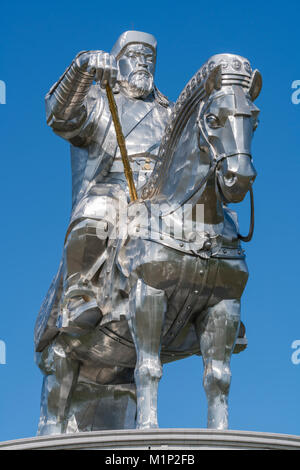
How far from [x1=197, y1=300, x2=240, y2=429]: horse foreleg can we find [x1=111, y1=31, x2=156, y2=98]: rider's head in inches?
118

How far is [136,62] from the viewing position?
14195mm

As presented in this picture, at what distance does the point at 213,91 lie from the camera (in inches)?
465

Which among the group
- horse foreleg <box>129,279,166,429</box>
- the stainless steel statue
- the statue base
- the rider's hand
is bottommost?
the statue base

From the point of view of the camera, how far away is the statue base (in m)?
10.5

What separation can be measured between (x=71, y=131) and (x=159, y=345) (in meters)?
2.77

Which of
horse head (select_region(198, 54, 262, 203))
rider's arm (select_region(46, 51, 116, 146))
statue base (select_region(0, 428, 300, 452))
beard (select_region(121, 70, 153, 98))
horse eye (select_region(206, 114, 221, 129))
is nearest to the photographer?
statue base (select_region(0, 428, 300, 452))

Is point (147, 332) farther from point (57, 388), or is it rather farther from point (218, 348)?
point (57, 388)

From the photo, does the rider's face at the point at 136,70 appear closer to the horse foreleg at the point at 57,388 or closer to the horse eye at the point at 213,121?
the horse eye at the point at 213,121

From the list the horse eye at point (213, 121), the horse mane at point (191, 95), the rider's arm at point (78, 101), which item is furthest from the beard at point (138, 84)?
the horse eye at point (213, 121)

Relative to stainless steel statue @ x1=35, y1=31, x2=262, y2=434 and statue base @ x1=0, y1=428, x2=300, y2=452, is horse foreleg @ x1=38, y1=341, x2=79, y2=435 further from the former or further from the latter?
statue base @ x1=0, y1=428, x2=300, y2=452

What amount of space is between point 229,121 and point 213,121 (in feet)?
0.54

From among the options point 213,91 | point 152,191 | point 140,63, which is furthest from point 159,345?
point 140,63

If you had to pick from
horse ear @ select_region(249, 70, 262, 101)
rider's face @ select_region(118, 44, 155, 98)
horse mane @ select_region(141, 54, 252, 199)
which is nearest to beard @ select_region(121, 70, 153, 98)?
rider's face @ select_region(118, 44, 155, 98)

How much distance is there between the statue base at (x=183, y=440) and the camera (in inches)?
414
